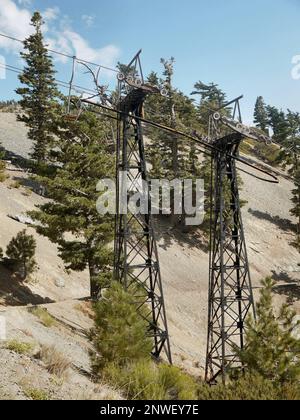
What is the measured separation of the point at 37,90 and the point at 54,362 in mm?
36267

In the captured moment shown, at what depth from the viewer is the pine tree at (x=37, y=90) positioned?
38.4m

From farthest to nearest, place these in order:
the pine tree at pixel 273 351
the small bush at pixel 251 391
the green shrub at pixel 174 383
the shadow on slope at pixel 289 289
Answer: the shadow on slope at pixel 289 289, the pine tree at pixel 273 351, the green shrub at pixel 174 383, the small bush at pixel 251 391

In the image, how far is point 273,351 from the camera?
1031 cm

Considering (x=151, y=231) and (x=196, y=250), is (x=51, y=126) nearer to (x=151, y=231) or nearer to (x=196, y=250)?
(x=151, y=231)

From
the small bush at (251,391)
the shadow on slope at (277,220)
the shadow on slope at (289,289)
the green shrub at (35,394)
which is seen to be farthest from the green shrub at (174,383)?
the shadow on slope at (277,220)

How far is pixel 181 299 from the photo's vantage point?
29.3m

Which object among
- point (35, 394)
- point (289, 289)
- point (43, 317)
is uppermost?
point (35, 394)

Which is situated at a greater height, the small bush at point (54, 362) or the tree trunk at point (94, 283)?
the small bush at point (54, 362)

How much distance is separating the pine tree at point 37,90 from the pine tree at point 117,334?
30.2m

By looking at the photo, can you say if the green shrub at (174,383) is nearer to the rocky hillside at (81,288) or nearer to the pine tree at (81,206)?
the rocky hillside at (81,288)

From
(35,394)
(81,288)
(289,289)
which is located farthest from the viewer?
(289,289)

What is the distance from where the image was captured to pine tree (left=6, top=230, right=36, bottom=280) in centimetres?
2134

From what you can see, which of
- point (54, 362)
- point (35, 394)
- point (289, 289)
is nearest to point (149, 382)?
point (54, 362)

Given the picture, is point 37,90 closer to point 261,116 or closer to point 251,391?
point 251,391
